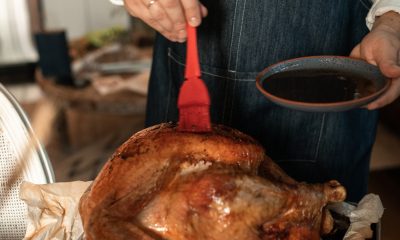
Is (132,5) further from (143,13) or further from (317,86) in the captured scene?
(317,86)

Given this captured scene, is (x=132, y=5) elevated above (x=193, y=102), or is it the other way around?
(x=132, y=5)

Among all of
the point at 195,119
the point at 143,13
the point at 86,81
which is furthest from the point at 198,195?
the point at 86,81

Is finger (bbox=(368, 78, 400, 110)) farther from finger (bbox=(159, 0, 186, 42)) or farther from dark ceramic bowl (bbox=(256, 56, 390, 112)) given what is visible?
finger (bbox=(159, 0, 186, 42))

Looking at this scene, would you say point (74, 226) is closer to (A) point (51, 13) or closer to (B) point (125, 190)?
(B) point (125, 190)

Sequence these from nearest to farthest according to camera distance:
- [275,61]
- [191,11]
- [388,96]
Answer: [191,11]
[388,96]
[275,61]

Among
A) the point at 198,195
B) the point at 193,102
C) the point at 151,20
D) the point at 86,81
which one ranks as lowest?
the point at 86,81

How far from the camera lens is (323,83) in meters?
0.74

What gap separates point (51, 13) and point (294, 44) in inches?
145

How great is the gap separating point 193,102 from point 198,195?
0.15m

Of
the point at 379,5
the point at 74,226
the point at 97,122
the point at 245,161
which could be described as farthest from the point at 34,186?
the point at 97,122

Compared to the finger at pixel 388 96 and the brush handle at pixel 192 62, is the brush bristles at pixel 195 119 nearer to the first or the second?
the brush handle at pixel 192 62

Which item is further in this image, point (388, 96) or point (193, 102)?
point (388, 96)

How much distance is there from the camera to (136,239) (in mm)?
643

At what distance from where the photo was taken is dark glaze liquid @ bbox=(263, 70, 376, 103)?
700 mm
